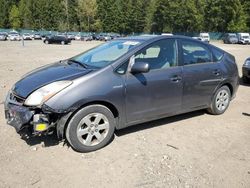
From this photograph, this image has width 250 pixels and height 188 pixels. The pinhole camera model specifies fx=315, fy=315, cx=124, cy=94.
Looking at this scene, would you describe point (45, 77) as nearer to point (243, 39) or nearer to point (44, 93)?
point (44, 93)

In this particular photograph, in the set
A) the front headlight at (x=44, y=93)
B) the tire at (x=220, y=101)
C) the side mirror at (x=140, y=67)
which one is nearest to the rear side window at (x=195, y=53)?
the tire at (x=220, y=101)

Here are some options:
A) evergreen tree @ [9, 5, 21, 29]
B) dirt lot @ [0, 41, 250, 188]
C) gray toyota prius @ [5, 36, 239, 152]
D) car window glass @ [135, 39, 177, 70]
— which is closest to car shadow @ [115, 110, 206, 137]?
dirt lot @ [0, 41, 250, 188]

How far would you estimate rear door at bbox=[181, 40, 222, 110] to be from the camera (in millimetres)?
5750

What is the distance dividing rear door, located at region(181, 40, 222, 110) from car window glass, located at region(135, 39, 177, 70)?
24 centimetres

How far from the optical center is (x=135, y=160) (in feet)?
14.7

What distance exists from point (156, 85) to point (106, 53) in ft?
3.51

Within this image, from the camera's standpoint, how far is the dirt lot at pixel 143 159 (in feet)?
12.9

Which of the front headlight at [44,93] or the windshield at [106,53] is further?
the windshield at [106,53]

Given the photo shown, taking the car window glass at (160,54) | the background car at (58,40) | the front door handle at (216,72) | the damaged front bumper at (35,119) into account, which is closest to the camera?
the damaged front bumper at (35,119)

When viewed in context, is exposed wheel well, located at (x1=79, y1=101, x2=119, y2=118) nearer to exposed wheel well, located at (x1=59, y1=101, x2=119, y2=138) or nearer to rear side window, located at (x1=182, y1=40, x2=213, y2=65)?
exposed wheel well, located at (x1=59, y1=101, x2=119, y2=138)

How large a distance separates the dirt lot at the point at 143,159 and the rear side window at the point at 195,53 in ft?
4.03

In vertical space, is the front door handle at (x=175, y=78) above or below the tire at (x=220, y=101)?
above

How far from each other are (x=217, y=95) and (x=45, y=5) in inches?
3855

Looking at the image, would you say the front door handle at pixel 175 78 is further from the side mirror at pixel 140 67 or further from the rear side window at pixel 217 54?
the rear side window at pixel 217 54
